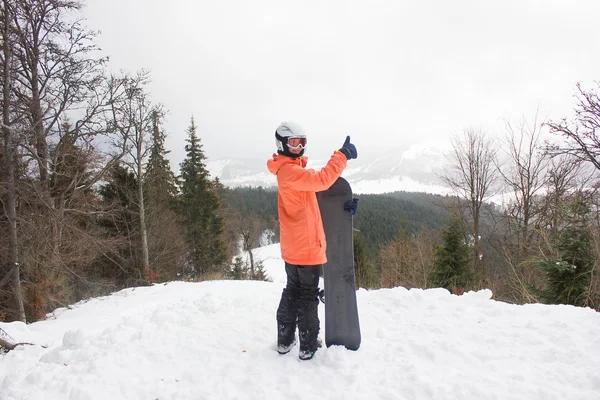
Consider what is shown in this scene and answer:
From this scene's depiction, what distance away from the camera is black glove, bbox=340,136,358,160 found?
257 centimetres

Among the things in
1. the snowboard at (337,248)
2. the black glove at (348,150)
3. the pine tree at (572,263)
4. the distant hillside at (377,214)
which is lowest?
the distant hillside at (377,214)

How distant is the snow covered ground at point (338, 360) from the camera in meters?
2.22

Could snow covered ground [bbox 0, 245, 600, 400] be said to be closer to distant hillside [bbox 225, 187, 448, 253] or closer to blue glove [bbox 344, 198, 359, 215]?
blue glove [bbox 344, 198, 359, 215]

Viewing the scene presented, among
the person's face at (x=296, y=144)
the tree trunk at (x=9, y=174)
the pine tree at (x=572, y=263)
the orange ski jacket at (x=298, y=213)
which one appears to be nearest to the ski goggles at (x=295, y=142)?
the person's face at (x=296, y=144)

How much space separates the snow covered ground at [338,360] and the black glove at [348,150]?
1.71m

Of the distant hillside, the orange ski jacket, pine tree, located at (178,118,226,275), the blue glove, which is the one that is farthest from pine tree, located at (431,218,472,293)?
the distant hillside

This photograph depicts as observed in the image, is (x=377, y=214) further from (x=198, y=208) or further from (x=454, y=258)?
(x=454, y=258)

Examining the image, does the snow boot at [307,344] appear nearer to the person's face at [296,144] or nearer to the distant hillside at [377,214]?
the person's face at [296,144]

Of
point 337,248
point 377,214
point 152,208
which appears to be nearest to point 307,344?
point 337,248

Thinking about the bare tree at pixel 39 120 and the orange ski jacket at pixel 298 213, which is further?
the bare tree at pixel 39 120

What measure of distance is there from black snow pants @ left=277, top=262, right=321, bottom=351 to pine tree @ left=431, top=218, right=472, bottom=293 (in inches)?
482

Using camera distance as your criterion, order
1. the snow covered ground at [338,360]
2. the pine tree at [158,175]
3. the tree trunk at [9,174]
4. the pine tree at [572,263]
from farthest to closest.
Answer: the pine tree at [158,175] < the tree trunk at [9,174] < the pine tree at [572,263] < the snow covered ground at [338,360]

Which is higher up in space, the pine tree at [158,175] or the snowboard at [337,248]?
the pine tree at [158,175]

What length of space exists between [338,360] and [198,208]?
21.2 m
